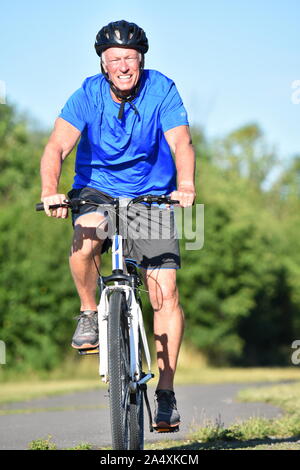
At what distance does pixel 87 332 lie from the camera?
611cm

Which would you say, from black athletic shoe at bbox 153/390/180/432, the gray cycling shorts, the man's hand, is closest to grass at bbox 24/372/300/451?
black athletic shoe at bbox 153/390/180/432

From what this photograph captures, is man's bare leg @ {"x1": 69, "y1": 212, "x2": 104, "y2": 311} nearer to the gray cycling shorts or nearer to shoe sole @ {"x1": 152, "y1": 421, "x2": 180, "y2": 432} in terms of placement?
the gray cycling shorts

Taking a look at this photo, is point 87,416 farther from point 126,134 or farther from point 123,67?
point 123,67

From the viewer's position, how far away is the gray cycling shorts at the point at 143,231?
20.5ft

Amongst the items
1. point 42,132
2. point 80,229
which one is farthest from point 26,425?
point 42,132

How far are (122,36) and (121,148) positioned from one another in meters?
0.72

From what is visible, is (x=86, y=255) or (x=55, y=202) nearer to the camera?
(x=55, y=202)

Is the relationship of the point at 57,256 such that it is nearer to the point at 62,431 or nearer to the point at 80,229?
the point at 62,431

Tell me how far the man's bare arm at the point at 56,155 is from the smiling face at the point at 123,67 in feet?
1.30

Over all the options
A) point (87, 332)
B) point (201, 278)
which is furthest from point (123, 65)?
point (201, 278)

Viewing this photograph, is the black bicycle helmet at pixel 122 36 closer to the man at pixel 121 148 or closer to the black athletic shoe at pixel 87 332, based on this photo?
the man at pixel 121 148

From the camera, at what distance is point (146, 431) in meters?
8.90

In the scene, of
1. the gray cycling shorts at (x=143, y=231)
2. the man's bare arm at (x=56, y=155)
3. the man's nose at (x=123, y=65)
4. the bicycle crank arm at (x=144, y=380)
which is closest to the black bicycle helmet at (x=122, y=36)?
the man's nose at (x=123, y=65)

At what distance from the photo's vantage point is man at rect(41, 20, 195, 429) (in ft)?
20.4
